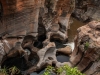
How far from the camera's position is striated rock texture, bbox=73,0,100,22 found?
25008 mm

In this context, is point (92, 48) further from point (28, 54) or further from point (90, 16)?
point (90, 16)

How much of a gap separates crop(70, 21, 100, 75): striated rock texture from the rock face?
199 cm

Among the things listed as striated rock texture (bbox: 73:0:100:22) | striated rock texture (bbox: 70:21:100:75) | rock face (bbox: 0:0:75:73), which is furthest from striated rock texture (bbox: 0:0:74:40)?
striated rock texture (bbox: 73:0:100:22)

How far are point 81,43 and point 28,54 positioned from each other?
5015 millimetres

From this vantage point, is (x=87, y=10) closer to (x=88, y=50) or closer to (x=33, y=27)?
(x=33, y=27)

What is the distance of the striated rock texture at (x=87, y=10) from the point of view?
25008 mm

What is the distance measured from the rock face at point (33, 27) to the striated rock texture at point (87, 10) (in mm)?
6447

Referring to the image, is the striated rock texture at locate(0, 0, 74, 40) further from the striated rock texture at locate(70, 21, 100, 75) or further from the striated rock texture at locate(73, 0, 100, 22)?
the striated rock texture at locate(73, 0, 100, 22)

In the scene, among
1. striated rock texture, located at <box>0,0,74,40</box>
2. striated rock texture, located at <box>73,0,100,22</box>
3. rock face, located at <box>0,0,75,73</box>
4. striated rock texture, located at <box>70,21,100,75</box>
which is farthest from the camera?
striated rock texture, located at <box>73,0,100,22</box>

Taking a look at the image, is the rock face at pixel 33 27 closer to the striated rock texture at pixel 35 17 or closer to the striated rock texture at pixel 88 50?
the striated rock texture at pixel 35 17

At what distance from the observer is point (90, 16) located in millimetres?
25141

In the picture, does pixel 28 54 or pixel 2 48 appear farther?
pixel 28 54

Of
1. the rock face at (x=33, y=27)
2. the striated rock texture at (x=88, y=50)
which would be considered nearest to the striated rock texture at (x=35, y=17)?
the rock face at (x=33, y=27)

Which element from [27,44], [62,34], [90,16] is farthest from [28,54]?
[90,16]
